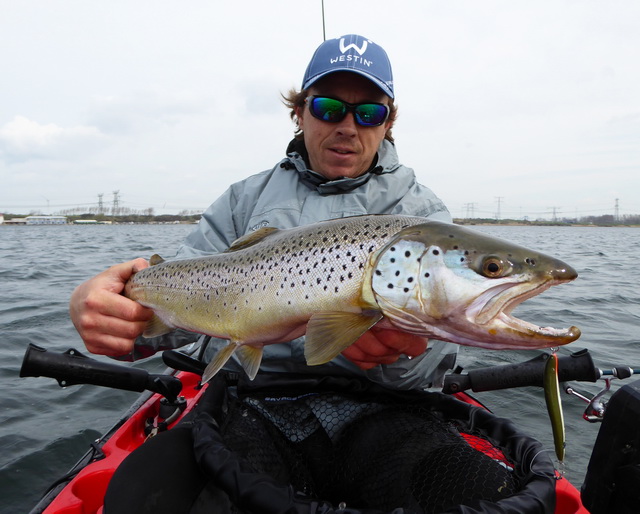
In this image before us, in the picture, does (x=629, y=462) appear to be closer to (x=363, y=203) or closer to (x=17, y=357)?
(x=363, y=203)

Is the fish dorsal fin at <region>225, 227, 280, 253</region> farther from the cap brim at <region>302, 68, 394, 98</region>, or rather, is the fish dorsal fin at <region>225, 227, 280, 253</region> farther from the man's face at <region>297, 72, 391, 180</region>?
the cap brim at <region>302, 68, 394, 98</region>

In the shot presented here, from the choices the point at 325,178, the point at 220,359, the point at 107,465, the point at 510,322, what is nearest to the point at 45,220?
the point at 107,465

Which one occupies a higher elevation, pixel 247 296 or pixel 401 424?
pixel 247 296

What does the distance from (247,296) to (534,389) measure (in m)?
5.42

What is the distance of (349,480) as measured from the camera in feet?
8.10

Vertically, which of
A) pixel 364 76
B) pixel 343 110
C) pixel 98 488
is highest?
pixel 364 76

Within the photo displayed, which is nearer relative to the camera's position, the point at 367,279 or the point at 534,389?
the point at 367,279

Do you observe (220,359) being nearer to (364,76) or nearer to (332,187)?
(332,187)

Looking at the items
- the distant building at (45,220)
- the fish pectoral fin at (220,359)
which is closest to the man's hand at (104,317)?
the fish pectoral fin at (220,359)

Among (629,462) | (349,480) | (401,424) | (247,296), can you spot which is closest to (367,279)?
(247,296)

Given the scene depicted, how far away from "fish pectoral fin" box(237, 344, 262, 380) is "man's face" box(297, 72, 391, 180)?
1.53m

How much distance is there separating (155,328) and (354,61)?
2321mm

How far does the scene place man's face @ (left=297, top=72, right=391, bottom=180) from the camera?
332 centimetres

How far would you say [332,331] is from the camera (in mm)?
2121
